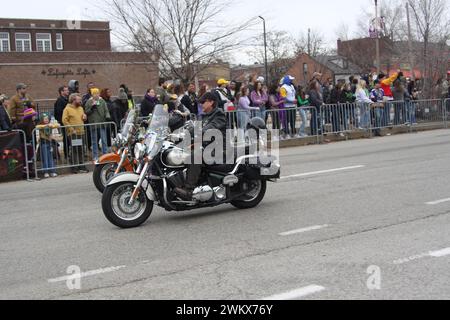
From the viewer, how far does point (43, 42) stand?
72375mm

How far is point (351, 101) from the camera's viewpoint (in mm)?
20047

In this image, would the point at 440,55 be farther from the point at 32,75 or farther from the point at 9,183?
the point at 32,75

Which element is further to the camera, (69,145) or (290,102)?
(290,102)

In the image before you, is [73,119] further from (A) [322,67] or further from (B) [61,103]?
(A) [322,67]

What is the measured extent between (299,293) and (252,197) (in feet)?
13.3

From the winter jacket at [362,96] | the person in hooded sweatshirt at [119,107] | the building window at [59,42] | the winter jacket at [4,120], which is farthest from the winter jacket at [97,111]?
the building window at [59,42]

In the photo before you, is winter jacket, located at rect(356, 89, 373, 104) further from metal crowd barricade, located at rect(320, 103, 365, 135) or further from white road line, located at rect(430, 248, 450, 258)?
white road line, located at rect(430, 248, 450, 258)

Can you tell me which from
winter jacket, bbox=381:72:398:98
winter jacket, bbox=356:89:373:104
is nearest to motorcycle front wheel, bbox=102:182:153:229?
winter jacket, bbox=356:89:373:104

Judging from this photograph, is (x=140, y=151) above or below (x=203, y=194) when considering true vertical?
above

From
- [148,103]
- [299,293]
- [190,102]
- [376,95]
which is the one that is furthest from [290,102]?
[299,293]

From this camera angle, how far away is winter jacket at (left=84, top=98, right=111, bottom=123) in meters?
14.9

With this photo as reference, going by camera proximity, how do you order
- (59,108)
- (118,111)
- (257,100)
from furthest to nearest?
(257,100) < (118,111) < (59,108)

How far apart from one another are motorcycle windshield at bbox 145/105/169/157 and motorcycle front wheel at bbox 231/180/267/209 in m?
1.53

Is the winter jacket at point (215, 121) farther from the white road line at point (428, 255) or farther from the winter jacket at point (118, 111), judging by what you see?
the winter jacket at point (118, 111)
